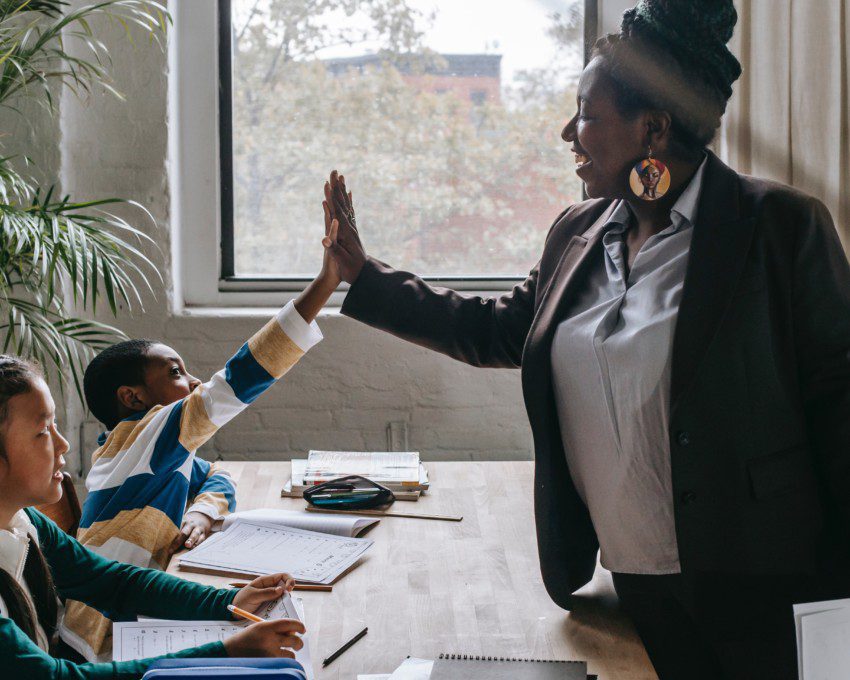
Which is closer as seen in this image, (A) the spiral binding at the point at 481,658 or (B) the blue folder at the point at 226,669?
(B) the blue folder at the point at 226,669

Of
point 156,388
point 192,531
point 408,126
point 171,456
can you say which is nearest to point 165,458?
point 171,456

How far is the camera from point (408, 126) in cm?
296

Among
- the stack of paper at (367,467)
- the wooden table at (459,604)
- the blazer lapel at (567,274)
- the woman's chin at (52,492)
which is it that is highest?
the blazer lapel at (567,274)

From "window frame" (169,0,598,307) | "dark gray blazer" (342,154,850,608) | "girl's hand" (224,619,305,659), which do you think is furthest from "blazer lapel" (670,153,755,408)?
"window frame" (169,0,598,307)

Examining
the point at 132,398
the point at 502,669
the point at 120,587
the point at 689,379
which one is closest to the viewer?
the point at 502,669

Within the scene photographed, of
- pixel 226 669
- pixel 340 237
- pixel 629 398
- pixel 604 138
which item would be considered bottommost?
pixel 226 669

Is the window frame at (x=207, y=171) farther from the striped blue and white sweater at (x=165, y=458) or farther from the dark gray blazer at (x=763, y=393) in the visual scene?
the dark gray blazer at (x=763, y=393)

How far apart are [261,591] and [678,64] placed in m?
1.02

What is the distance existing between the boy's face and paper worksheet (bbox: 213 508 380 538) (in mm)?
319

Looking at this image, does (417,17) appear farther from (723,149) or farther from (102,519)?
(102,519)

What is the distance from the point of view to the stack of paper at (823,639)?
111cm

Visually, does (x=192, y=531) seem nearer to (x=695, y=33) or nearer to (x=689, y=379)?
(x=689, y=379)

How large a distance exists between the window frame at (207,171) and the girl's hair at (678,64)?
154 cm

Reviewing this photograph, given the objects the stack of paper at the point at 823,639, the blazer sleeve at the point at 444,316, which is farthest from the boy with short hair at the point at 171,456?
the stack of paper at the point at 823,639
